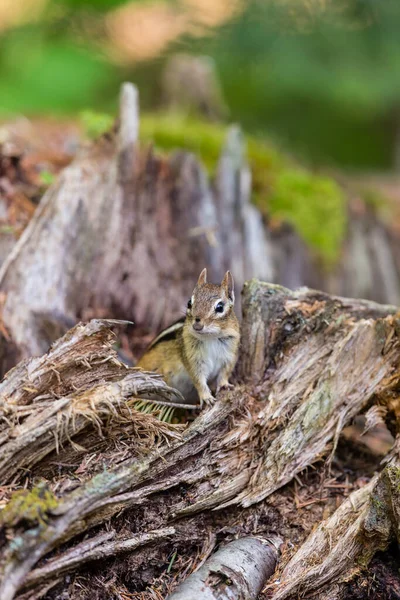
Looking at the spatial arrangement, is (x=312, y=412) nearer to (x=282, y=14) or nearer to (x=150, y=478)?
(x=150, y=478)

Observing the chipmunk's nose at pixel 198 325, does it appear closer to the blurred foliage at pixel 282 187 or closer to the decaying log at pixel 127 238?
the decaying log at pixel 127 238

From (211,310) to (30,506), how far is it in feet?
5.66

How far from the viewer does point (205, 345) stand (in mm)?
4086

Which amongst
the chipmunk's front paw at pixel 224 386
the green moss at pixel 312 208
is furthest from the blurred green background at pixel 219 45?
the chipmunk's front paw at pixel 224 386

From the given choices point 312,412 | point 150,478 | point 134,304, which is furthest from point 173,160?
point 150,478

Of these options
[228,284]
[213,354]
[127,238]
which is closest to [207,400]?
[213,354]

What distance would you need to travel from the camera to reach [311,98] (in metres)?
11.3

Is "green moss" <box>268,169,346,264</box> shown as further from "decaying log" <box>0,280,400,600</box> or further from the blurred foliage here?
"decaying log" <box>0,280,400,600</box>

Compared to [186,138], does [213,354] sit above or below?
below

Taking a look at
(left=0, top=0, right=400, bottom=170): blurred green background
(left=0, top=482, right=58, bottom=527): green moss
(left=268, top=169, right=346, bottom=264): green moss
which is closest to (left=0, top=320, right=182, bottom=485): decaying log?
(left=0, top=482, right=58, bottom=527): green moss

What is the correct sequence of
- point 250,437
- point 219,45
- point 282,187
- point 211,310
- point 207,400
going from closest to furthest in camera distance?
1. point 250,437
2. point 207,400
3. point 211,310
4. point 282,187
5. point 219,45

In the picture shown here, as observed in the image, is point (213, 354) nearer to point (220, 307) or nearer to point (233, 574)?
point (220, 307)

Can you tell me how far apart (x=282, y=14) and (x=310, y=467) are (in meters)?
7.62

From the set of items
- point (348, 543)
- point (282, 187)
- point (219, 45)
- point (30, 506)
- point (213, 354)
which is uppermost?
point (219, 45)
